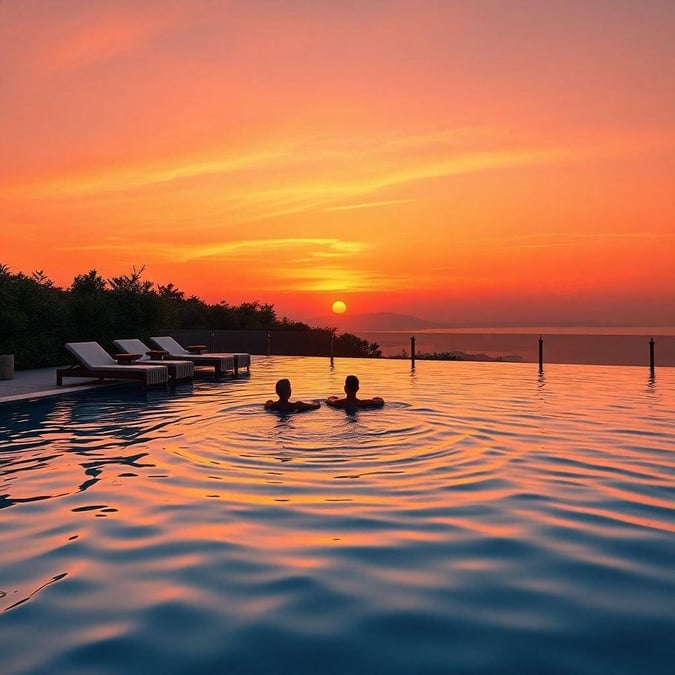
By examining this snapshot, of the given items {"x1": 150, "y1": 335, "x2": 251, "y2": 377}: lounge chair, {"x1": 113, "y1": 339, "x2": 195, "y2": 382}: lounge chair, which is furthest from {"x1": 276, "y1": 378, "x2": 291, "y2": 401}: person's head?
{"x1": 150, "y1": 335, "x2": 251, "y2": 377}: lounge chair

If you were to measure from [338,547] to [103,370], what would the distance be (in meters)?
11.3

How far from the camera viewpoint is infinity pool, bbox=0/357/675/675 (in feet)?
11.5

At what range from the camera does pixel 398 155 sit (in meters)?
19.1

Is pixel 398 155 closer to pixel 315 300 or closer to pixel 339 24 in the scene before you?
pixel 339 24

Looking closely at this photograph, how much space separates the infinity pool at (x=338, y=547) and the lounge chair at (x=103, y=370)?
14.0ft

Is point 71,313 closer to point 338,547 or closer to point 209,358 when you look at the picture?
point 209,358

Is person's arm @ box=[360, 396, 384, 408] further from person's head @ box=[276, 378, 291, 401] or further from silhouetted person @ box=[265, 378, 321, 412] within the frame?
person's head @ box=[276, 378, 291, 401]

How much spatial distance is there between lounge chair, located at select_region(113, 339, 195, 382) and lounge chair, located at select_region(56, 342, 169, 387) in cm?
61

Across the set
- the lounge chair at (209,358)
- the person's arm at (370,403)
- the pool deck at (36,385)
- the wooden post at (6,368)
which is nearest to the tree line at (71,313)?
the pool deck at (36,385)

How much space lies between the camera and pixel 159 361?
1756 cm

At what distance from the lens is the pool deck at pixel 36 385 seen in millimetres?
13573

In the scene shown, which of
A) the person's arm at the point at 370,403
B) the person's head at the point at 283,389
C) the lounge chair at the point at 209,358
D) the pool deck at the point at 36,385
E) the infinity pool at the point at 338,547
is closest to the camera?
the infinity pool at the point at 338,547

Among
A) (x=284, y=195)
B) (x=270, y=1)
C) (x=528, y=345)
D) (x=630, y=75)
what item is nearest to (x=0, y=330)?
(x=284, y=195)

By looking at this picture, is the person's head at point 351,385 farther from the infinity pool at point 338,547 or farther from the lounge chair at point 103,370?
the lounge chair at point 103,370
